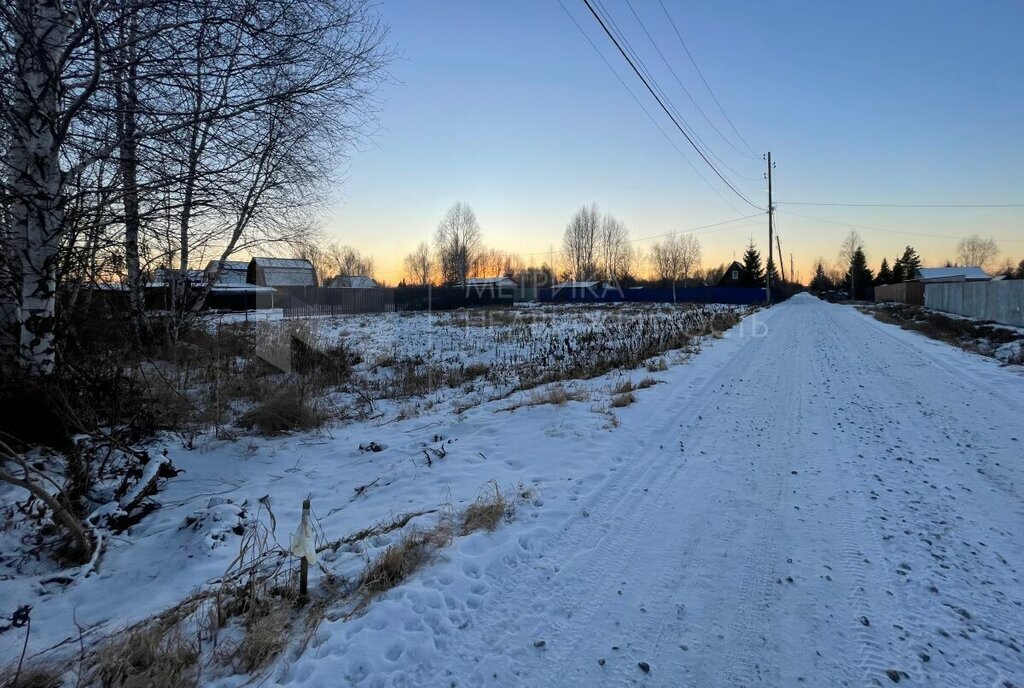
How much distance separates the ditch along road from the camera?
2.32 m

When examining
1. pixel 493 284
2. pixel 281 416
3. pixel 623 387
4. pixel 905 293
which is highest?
pixel 493 284

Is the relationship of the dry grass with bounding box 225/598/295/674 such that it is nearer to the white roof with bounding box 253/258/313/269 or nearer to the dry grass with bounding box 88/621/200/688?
the dry grass with bounding box 88/621/200/688

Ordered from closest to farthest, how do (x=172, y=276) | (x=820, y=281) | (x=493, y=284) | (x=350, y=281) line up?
(x=172, y=276) < (x=493, y=284) < (x=350, y=281) < (x=820, y=281)

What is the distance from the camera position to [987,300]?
2217 centimetres

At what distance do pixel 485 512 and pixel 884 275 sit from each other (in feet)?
350

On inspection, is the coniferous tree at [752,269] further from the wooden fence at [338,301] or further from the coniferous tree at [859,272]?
the wooden fence at [338,301]

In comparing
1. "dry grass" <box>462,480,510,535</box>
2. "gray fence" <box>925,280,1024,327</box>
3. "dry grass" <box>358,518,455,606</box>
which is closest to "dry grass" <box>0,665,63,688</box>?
"dry grass" <box>358,518,455,606</box>

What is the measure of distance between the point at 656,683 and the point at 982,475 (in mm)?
4440

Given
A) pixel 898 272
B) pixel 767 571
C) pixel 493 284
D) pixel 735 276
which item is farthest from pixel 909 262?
pixel 767 571

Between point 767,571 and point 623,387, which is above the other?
point 623,387

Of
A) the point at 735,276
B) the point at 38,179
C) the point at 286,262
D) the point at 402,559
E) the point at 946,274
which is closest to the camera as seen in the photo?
the point at 402,559

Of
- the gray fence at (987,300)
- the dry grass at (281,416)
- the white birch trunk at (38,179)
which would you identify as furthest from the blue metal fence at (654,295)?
the white birch trunk at (38,179)

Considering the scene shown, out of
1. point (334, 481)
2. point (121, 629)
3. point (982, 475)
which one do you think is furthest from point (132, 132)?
point (982, 475)

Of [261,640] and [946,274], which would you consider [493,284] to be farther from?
[946,274]
